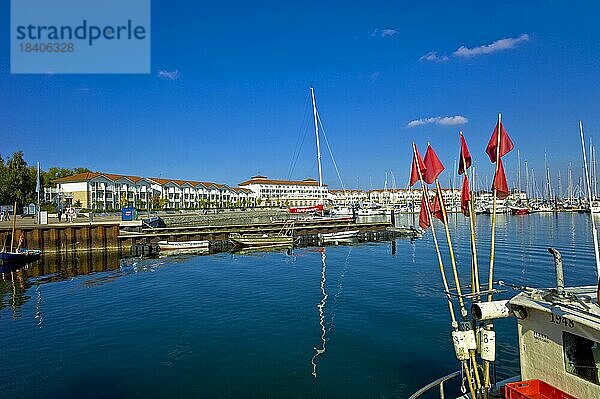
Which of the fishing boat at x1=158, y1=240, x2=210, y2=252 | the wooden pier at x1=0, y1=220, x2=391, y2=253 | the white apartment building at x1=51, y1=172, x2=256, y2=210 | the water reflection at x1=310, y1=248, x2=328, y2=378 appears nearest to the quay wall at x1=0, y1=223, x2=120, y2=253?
the wooden pier at x1=0, y1=220, x2=391, y2=253

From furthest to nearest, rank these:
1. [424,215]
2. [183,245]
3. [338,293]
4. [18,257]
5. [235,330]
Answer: [183,245] → [18,257] → [338,293] → [235,330] → [424,215]

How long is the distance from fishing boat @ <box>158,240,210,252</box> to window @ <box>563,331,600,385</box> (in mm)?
42424

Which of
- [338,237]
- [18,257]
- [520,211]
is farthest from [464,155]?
[520,211]

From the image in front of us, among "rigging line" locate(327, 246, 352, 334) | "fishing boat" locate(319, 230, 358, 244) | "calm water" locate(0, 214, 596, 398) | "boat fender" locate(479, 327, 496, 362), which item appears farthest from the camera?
"fishing boat" locate(319, 230, 358, 244)

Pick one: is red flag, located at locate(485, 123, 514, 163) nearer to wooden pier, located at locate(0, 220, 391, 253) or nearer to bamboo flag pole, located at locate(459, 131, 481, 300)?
bamboo flag pole, located at locate(459, 131, 481, 300)

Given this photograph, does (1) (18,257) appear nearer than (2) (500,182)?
No

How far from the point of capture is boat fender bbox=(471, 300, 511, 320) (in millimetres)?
7180

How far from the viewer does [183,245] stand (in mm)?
45500

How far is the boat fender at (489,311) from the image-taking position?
23.6 feet

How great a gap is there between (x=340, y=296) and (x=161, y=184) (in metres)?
119

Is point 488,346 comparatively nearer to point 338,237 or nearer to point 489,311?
point 489,311

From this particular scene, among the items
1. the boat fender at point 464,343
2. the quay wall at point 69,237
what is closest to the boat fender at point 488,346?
the boat fender at point 464,343

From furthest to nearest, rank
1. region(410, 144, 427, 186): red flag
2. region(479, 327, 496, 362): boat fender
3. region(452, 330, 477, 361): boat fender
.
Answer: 1. region(410, 144, 427, 186): red flag
2. region(452, 330, 477, 361): boat fender
3. region(479, 327, 496, 362): boat fender

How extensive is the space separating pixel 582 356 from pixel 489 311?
1.45 metres
